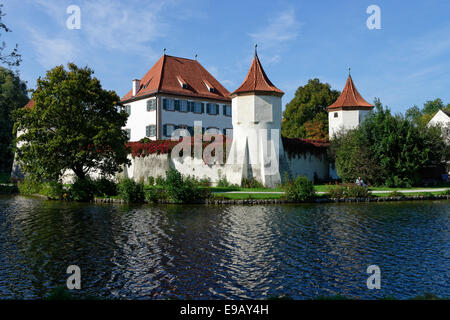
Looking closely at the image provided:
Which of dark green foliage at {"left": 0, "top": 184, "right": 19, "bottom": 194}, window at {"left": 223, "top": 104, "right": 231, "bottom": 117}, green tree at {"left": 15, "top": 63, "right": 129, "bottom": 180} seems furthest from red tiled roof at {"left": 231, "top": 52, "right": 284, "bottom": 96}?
dark green foliage at {"left": 0, "top": 184, "right": 19, "bottom": 194}

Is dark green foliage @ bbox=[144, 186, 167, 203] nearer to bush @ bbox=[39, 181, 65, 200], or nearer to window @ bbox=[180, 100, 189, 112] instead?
bush @ bbox=[39, 181, 65, 200]

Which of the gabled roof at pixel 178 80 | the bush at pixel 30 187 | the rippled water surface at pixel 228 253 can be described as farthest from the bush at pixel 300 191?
the gabled roof at pixel 178 80

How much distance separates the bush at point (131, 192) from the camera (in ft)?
85.6

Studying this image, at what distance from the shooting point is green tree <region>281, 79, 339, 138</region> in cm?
5438

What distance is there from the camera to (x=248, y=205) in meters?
23.9

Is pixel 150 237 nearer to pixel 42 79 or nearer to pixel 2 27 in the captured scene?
pixel 2 27

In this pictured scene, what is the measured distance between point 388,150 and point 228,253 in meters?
23.8

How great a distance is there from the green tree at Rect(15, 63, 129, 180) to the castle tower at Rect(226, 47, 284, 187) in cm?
936

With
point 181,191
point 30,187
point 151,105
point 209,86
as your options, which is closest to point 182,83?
point 209,86

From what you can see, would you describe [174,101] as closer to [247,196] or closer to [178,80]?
[178,80]

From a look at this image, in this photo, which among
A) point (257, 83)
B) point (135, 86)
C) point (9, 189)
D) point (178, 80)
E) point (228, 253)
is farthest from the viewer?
point (135, 86)

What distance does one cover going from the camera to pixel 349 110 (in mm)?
39875

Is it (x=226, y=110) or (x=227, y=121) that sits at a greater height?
(x=226, y=110)

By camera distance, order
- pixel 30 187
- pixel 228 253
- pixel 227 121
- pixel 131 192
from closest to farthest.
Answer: pixel 228 253 < pixel 131 192 < pixel 30 187 < pixel 227 121
